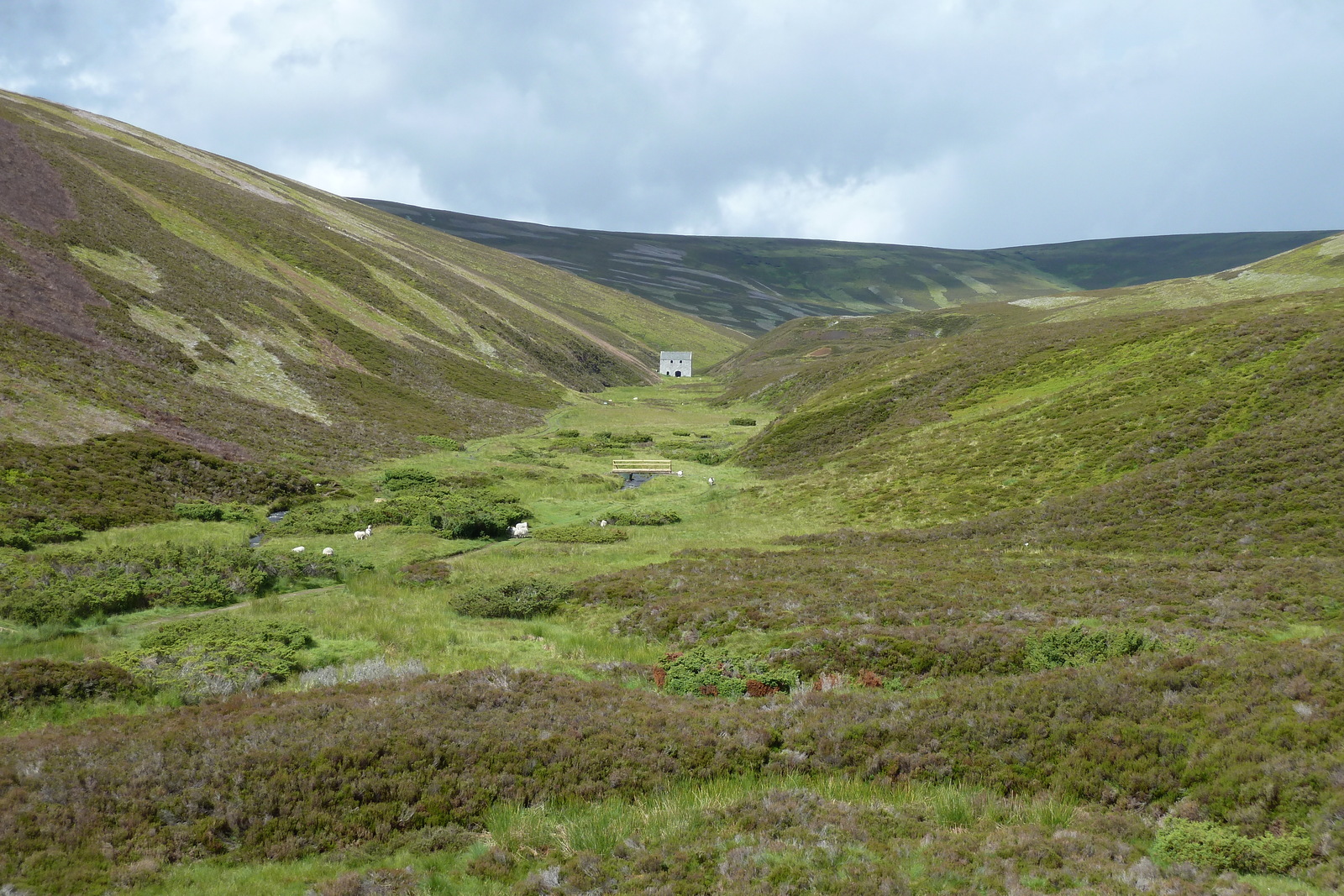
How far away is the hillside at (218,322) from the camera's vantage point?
37.5m

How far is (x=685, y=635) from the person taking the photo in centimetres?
1788

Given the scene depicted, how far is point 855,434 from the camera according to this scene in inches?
1950

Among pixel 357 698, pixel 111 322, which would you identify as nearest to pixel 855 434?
pixel 357 698

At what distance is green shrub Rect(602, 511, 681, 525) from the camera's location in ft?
112

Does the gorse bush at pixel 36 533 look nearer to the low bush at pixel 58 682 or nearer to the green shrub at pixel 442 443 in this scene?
the low bush at pixel 58 682

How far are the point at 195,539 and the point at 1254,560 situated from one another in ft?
112

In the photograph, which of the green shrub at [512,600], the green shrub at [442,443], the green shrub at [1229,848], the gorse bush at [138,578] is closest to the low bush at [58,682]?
the gorse bush at [138,578]

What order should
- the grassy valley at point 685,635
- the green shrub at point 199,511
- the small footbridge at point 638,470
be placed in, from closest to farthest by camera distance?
the grassy valley at point 685,635 < the green shrub at point 199,511 < the small footbridge at point 638,470

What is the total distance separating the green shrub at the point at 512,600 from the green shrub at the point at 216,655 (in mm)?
4863

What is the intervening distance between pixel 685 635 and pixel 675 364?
141m

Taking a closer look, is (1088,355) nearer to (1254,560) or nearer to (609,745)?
(1254,560)

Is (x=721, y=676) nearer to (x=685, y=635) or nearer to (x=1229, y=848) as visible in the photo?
(x=685, y=635)

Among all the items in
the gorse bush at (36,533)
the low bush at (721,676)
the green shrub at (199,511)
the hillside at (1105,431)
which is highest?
the hillside at (1105,431)

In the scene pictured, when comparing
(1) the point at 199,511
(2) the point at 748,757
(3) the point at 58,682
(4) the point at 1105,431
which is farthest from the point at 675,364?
(2) the point at 748,757
